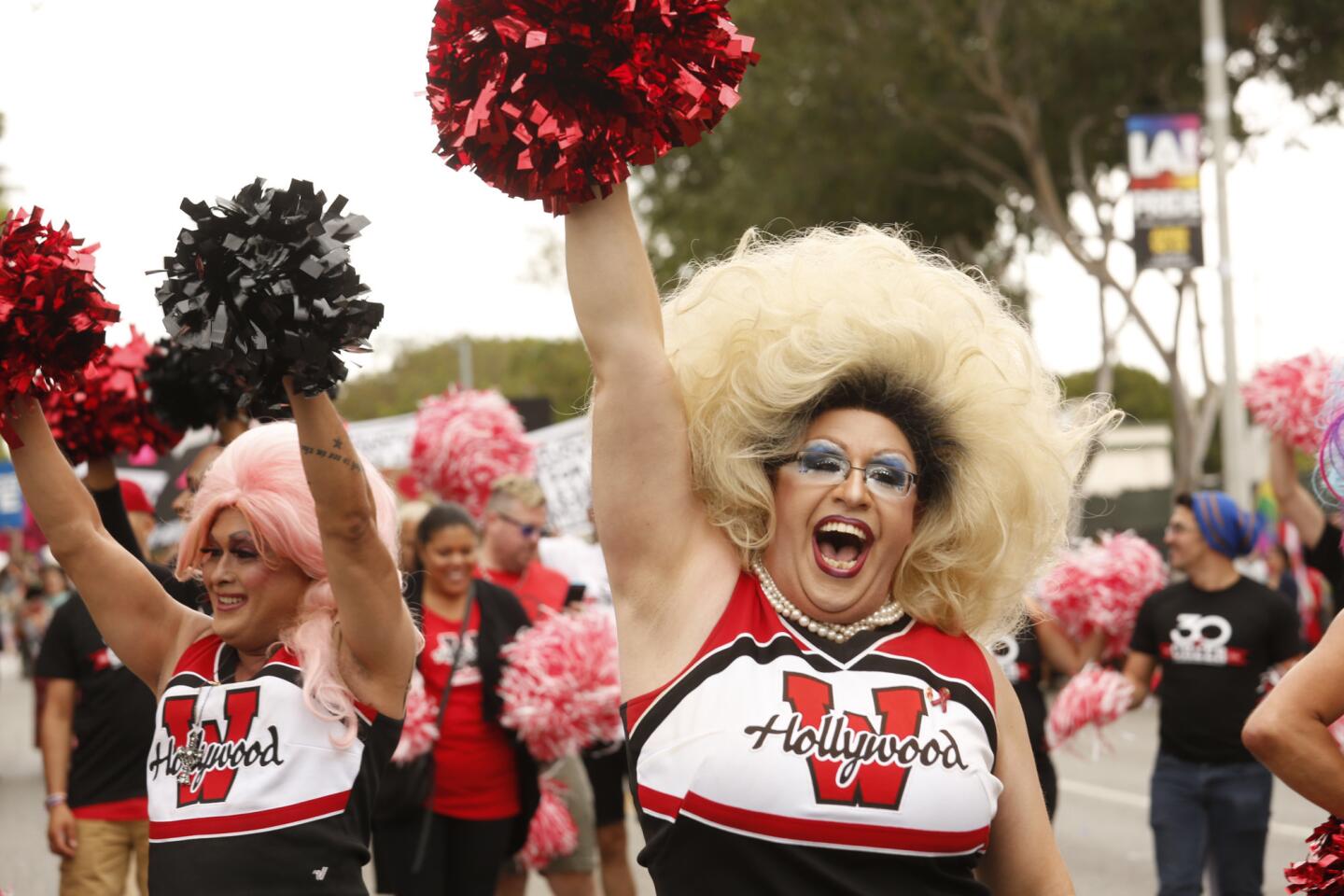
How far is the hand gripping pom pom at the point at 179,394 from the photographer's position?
4527 mm

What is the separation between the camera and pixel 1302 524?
545cm

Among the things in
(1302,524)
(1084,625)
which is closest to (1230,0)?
(1084,625)

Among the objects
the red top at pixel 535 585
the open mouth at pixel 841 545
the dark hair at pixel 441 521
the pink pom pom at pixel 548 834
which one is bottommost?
the pink pom pom at pixel 548 834

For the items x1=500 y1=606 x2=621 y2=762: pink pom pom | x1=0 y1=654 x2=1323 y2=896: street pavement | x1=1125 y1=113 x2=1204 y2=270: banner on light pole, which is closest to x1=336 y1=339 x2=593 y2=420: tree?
x1=1125 y1=113 x2=1204 y2=270: banner on light pole

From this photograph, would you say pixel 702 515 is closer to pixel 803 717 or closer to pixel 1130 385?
pixel 803 717

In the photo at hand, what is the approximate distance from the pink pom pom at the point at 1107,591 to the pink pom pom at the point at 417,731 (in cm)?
288

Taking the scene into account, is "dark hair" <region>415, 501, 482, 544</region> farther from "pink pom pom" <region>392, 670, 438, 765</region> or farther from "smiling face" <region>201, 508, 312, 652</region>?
"smiling face" <region>201, 508, 312, 652</region>

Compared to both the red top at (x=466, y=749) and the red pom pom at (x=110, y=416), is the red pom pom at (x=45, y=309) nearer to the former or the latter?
the red pom pom at (x=110, y=416)

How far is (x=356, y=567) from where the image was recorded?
281cm

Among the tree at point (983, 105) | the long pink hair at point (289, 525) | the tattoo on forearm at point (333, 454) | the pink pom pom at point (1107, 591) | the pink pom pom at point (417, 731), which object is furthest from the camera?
the tree at point (983, 105)

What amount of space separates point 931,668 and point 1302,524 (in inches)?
130

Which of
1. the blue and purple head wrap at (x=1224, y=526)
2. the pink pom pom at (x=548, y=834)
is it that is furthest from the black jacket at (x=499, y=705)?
the blue and purple head wrap at (x=1224, y=526)

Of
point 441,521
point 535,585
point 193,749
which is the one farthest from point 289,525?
point 535,585

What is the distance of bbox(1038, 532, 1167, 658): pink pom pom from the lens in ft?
23.5
